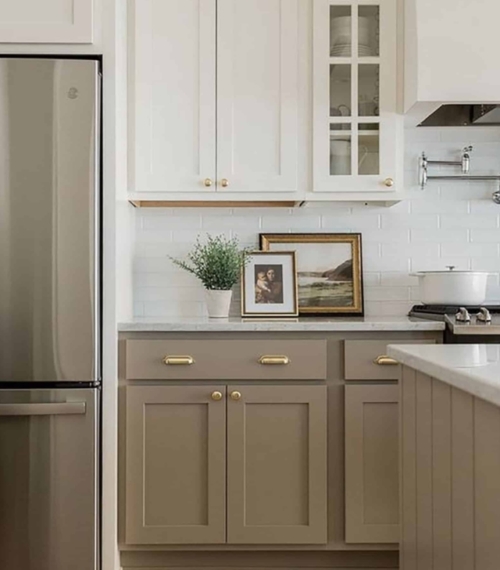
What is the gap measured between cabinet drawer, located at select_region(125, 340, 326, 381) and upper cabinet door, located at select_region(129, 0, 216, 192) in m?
0.64

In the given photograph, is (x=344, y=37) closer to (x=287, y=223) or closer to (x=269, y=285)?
(x=287, y=223)

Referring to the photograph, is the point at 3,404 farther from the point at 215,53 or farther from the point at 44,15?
the point at 215,53

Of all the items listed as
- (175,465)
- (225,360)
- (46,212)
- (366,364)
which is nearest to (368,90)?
(366,364)

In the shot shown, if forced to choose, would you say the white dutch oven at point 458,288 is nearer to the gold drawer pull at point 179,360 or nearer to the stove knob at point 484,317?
the stove knob at point 484,317

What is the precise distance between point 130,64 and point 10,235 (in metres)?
0.83

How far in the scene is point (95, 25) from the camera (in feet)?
7.30

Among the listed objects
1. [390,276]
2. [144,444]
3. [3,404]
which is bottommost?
[144,444]

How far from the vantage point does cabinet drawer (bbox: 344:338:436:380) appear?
237cm

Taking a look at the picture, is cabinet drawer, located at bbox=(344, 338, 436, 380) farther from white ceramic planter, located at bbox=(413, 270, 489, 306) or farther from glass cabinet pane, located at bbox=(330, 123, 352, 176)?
glass cabinet pane, located at bbox=(330, 123, 352, 176)

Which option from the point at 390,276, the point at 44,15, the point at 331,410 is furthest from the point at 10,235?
the point at 390,276

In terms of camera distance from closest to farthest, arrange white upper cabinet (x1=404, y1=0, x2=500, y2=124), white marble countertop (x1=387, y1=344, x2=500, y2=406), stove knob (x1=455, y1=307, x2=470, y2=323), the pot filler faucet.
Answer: white marble countertop (x1=387, y1=344, x2=500, y2=406) → stove knob (x1=455, y1=307, x2=470, y2=323) → white upper cabinet (x1=404, y1=0, x2=500, y2=124) → the pot filler faucet

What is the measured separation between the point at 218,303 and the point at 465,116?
1.26 meters

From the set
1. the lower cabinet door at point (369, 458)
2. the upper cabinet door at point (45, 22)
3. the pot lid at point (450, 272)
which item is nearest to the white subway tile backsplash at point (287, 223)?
the pot lid at point (450, 272)

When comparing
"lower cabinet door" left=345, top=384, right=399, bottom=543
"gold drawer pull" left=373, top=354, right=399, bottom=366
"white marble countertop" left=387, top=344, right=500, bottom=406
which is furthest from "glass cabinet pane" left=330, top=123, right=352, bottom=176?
"white marble countertop" left=387, top=344, right=500, bottom=406
